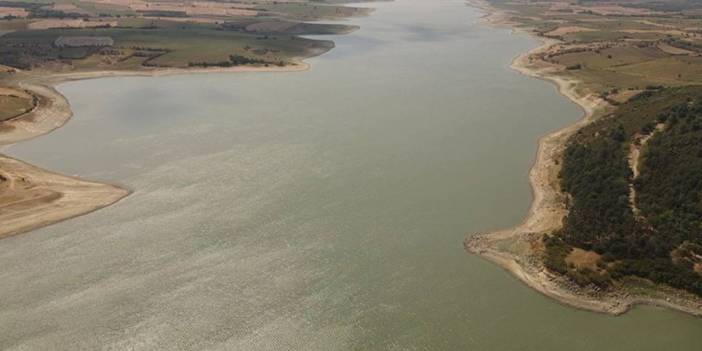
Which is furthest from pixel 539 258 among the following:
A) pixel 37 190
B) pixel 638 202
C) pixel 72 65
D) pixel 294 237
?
pixel 72 65

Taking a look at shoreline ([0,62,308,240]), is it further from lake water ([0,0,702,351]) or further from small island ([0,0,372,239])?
lake water ([0,0,702,351])

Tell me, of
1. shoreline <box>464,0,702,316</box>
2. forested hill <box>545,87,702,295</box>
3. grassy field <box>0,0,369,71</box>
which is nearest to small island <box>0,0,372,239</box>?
grassy field <box>0,0,369,71</box>

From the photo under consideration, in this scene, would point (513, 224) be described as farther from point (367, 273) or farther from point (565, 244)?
point (367, 273)

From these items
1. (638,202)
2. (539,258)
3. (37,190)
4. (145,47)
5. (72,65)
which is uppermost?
(145,47)

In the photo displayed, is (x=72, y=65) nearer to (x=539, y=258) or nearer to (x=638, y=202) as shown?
(x=539, y=258)

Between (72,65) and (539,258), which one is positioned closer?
(539,258)

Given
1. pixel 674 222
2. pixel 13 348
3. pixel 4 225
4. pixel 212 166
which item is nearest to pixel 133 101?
pixel 212 166

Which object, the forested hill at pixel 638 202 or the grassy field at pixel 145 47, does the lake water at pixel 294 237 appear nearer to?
the forested hill at pixel 638 202
